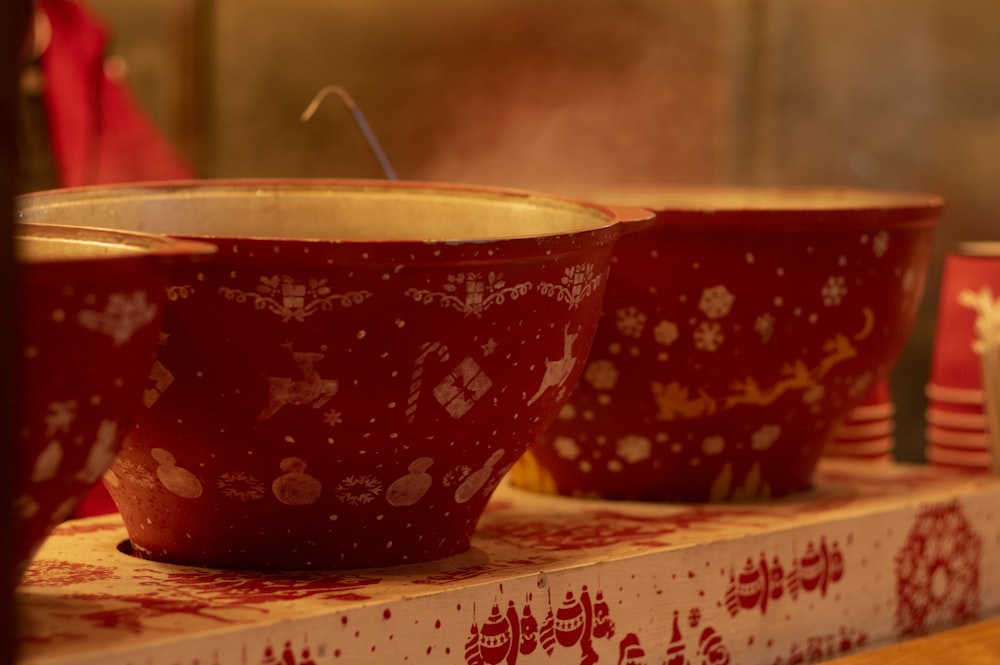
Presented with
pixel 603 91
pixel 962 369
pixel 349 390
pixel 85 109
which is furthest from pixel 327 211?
pixel 603 91

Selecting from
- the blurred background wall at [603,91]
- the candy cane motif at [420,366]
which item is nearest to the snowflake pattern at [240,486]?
the candy cane motif at [420,366]

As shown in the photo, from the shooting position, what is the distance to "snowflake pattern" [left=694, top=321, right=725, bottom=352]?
1280mm

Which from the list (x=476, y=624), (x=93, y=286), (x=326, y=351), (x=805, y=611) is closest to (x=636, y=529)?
(x=805, y=611)

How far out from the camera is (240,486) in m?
0.98

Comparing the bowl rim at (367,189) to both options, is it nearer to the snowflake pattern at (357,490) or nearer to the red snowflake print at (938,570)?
the snowflake pattern at (357,490)

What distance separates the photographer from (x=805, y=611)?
1.21 metres

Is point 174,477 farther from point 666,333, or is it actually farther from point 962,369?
point 962,369

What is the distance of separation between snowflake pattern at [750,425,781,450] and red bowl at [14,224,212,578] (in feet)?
2.13

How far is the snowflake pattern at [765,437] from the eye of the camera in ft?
4.40

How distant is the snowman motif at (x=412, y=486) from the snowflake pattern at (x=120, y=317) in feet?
0.76

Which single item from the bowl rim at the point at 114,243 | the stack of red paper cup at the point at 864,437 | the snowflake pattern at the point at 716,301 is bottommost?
the stack of red paper cup at the point at 864,437

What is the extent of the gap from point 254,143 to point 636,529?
5.76ft

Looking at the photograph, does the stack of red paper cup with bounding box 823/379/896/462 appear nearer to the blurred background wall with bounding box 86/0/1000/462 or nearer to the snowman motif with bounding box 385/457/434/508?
the snowman motif with bounding box 385/457/434/508

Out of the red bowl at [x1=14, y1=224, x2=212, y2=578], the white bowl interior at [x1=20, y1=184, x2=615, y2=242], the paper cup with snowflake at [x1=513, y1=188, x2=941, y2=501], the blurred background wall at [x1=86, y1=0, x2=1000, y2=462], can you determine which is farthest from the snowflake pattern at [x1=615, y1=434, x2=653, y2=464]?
the blurred background wall at [x1=86, y1=0, x2=1000, y2=462]
